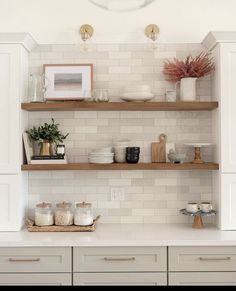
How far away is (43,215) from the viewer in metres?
3.24

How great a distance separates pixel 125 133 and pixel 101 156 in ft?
1.20

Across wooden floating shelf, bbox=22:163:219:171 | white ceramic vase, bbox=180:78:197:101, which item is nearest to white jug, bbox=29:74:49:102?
wooden floating shelf, bbox=22:163:219:171

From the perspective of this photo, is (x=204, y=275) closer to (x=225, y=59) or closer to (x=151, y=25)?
(x=225, y=59)

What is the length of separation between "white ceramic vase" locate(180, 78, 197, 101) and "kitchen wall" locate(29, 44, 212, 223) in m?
0.18

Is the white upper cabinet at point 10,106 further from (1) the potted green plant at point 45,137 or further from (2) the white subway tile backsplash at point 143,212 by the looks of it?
(2) the white subway tile backsplash at point 143,212

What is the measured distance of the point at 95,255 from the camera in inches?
113

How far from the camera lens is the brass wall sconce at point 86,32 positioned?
3469mm

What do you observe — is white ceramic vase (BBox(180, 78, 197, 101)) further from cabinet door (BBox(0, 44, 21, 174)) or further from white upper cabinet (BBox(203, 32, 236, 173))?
cabinet door (BBox(0, 44, 21, 174))

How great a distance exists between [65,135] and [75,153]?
17cm

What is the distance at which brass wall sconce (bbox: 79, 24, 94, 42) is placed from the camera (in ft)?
11.4

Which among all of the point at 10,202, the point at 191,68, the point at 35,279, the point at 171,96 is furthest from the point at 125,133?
the point at 35,279

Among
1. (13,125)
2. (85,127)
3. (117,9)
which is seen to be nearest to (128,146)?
(85,127)

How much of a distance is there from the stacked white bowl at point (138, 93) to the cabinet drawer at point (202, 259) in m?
1.16

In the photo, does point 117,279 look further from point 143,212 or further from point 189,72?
point 189,72
